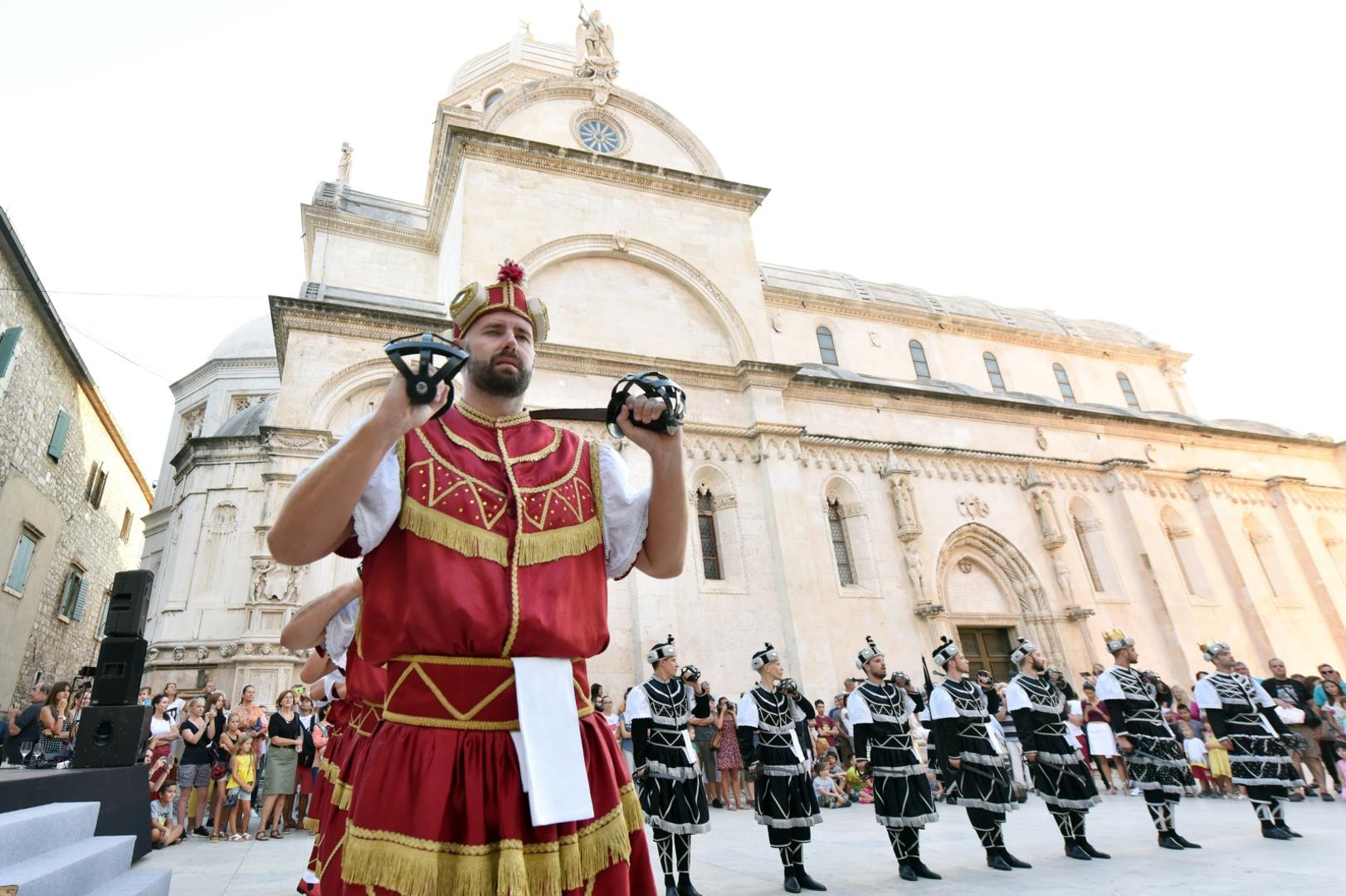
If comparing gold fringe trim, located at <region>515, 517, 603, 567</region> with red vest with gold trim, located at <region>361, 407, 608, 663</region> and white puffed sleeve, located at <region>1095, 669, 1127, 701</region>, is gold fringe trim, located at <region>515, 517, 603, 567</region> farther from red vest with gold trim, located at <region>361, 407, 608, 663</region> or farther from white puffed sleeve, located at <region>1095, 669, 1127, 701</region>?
white puffed sleeve, located at <region>1095, 669, 1127, 701</region>

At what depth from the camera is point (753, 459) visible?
17531 mm

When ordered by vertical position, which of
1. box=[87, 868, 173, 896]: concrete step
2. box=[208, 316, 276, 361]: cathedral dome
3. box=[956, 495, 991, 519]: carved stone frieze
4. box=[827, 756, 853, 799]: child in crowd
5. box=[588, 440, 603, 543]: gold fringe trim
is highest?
box=[208, 316, 276, 361]: cathedral dome

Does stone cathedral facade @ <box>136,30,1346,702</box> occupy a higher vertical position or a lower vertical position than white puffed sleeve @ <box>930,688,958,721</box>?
higher

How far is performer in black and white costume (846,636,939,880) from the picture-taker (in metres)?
6.75

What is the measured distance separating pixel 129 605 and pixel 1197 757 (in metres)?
17.2

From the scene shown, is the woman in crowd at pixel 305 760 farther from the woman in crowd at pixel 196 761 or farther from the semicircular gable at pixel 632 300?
the semicircular gable at pixel 632 300

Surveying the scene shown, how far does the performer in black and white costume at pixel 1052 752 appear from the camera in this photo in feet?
23.9

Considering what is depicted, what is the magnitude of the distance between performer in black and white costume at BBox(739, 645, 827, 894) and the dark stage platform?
5.80 m

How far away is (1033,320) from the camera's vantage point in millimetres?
29359

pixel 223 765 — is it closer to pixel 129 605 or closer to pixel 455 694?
pixel 129 605

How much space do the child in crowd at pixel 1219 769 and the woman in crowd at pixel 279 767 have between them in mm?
15279

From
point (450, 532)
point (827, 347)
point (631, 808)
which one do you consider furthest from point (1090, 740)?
point (827, 347)

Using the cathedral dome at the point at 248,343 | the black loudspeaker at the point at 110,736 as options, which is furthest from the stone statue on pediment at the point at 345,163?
the black loudspeaker at the point at 110,736

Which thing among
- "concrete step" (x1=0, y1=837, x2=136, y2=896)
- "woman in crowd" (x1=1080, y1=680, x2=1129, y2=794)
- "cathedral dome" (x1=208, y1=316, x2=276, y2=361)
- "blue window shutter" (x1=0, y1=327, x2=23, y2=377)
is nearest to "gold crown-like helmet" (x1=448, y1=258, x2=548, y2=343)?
"concrete step" (x1=0, y1=837, x2=136, y2=896)
